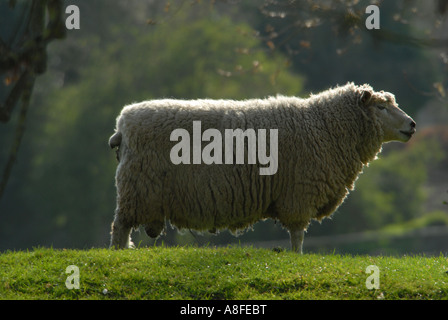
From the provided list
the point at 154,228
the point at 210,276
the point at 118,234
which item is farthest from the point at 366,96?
the point at 118,234

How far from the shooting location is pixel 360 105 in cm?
929

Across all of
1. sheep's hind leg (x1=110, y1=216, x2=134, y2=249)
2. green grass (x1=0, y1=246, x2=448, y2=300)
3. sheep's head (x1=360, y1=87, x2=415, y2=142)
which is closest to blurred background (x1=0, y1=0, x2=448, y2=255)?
sheep's head (x1=360, y1=87, x2=415, y2=142)

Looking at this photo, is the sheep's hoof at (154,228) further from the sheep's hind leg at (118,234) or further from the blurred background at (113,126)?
the blurred background at (113,126)

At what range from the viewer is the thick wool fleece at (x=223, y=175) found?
8602mm

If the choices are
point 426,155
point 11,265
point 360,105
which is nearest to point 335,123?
point 360,105

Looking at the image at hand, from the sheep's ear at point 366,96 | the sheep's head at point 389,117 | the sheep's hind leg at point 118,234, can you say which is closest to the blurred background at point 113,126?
the sheep's head at point 389,117

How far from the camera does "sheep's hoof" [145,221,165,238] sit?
8.77m

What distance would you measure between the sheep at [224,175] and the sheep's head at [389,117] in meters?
0.64

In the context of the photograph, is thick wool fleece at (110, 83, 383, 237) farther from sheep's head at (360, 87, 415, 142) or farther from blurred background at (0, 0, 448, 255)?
blurred background at (0, 0, 448, 255)

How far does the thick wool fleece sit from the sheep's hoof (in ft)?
0.04

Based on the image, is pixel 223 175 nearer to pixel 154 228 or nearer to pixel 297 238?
pixel 154 228

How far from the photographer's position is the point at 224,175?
8.65 m
